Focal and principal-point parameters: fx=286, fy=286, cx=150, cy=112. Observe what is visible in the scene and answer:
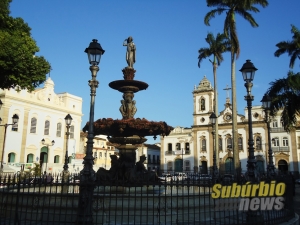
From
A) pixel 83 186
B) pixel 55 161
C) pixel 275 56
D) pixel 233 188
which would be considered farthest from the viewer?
pixel 55 161

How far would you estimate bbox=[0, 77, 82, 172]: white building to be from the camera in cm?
3328

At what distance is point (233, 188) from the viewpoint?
8602 millimetres

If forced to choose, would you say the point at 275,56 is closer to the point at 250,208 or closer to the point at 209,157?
the point at 250,208

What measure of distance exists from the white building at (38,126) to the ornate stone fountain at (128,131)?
22913 mm

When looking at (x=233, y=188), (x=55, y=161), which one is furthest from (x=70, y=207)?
(x=55, y=161)

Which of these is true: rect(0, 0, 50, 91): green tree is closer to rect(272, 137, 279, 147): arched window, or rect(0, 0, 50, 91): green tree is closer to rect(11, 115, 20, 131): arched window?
rect(11, 115, 20, 131): arched window

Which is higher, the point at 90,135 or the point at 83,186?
the point at 90,135

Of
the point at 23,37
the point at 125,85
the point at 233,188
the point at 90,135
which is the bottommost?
the point at 233,188

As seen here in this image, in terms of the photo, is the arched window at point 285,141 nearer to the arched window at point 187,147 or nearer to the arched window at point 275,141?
the arched window at point 275,141

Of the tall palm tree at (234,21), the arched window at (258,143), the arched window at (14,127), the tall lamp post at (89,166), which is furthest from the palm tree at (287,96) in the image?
the arched window at (14,127)

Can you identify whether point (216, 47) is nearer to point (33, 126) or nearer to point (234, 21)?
Answer: point (234, 21)

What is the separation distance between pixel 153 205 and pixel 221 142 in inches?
1739

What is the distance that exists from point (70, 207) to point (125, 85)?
16.5 feet

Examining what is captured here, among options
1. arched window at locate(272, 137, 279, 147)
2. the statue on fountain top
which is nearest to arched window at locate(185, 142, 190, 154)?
arched window at locate(272, 137, 279, 147)
